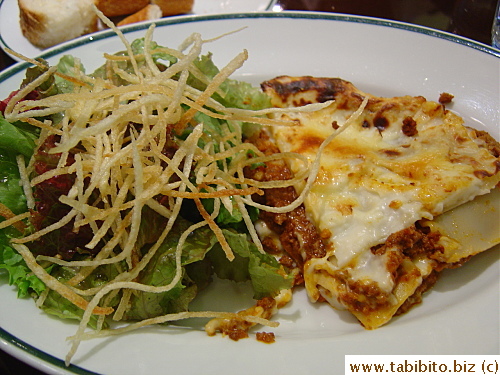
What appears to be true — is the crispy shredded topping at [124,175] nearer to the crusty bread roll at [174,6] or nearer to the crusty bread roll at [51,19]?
the crusty bread roll at [51,19]

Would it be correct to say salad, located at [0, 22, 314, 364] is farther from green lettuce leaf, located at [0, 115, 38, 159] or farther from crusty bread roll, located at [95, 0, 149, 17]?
crusty bread roll, located at [95, 0, 149, 17]

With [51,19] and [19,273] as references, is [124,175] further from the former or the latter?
[51,19]

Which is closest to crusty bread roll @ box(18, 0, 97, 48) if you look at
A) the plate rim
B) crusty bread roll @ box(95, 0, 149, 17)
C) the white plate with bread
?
the white plate with bread

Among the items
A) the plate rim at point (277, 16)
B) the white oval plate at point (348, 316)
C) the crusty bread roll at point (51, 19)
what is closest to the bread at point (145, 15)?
the crusty bread roll at point (51, 19)

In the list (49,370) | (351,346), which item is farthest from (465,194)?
(49,370)

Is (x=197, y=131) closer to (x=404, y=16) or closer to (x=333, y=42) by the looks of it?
(x=333, y=42)

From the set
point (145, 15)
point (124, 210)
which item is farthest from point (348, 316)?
Answer: point (145, 15)
